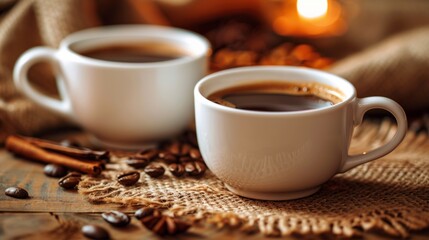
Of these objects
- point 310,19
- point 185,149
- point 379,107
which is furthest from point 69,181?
point 310,19

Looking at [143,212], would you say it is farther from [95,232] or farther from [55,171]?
[55,171]

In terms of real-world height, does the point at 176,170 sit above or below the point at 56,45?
below

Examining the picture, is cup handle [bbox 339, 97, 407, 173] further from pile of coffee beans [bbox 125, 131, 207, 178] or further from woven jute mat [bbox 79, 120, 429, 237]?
pile of coffee beans [bbox 125, 131, 207, 178]

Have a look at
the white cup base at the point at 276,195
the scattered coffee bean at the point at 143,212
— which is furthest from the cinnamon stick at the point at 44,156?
the white cup base at the point at 276,195

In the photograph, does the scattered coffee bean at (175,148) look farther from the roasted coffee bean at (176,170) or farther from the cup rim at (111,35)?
the cup rim at (111,35)

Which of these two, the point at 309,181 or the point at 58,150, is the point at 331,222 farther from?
the point at 58,150

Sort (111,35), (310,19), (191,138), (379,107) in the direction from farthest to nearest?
(310,19) → (111,35) → (191,138) → (379,107)

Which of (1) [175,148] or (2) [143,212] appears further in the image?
(1) [175,148]
